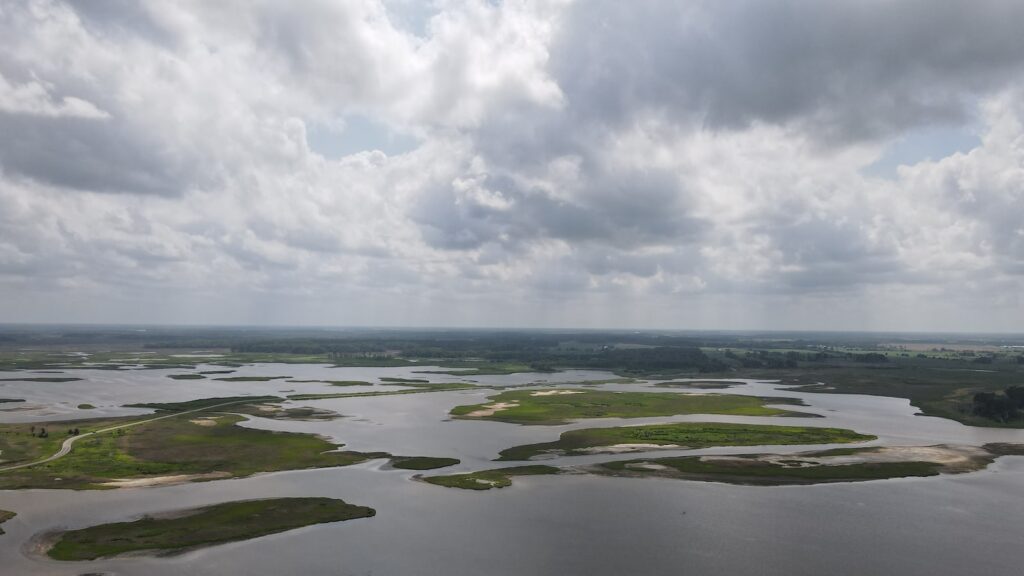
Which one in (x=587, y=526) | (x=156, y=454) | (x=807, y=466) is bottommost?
(x=587, y=526)

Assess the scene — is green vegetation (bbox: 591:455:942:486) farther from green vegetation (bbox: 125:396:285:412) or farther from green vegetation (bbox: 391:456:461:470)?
green vegetation (bbox: 125:396:285:412)

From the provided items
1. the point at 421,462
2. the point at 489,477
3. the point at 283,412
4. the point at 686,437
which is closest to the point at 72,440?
the point at 283,412

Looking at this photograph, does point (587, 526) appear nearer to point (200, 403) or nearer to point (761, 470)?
point (761, 470)

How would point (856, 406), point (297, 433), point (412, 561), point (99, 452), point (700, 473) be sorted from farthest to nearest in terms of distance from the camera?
point (856, 406) < point (297, 433) < point (99, 452) < point (700, 473) < point (412, 561)

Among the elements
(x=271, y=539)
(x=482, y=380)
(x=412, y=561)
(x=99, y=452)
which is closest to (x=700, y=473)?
(x=412, y=561)

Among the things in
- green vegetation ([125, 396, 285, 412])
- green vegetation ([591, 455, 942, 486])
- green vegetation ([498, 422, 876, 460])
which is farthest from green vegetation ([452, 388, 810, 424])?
green vegetation ([125, 396, 285, 412])

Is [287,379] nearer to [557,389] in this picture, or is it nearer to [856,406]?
[557,389]

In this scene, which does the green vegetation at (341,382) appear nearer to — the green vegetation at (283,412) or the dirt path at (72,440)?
the green vegetation at (283,412)
